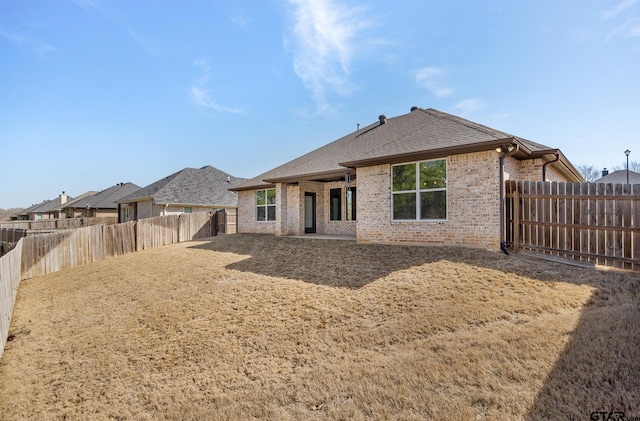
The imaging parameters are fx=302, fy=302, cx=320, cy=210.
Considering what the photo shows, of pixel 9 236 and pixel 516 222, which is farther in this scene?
pixel 9 236

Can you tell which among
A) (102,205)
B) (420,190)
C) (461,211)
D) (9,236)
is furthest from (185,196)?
(461,211)

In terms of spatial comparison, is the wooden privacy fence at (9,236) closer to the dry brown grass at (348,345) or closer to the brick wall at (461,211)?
the dry brown grass at (348,345)

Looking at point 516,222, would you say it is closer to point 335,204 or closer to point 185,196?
point 335,204

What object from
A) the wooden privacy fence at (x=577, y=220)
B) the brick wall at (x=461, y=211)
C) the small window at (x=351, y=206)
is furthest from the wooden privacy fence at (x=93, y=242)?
the wooden privacy fence at (x=577, y=220)

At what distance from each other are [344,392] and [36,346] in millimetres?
6627

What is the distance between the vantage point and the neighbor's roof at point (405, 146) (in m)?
8.73

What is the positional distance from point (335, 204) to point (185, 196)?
15.5m

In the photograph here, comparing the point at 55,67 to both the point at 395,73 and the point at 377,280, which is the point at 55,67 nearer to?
the point at 395,73

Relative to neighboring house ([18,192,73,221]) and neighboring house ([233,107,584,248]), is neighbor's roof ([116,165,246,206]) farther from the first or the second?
neighboring house ([18,192,73,221])

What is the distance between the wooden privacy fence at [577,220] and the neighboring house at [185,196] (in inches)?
766

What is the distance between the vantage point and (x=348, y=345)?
4.61 meters

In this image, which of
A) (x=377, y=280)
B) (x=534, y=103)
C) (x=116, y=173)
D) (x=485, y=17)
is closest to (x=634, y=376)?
(x=377, y=280)

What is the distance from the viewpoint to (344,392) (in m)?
3.61

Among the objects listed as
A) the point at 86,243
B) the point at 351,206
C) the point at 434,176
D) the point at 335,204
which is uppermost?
the point at 434,176
